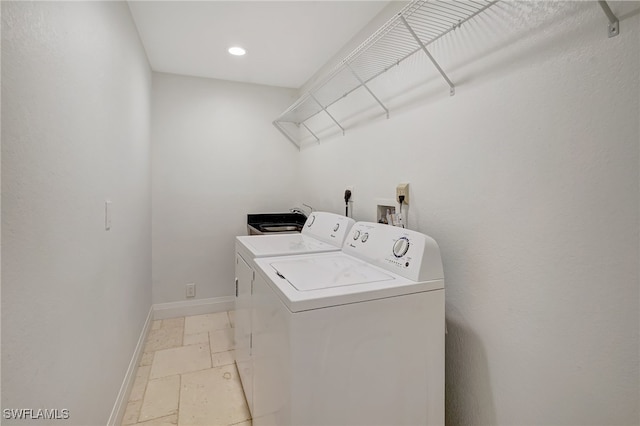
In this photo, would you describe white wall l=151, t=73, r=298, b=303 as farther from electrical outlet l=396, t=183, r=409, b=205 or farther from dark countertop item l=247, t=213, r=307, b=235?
electrical outlet l=396, t=183, r=409, b=205

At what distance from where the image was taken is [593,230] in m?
0.85

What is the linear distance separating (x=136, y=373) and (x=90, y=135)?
64.6 inches

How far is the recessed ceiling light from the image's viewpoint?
2291 millimetres

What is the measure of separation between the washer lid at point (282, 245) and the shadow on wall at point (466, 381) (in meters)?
0.77

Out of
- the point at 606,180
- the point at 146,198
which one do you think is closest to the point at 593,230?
the point at 606,180

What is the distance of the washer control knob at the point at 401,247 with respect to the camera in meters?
1.29

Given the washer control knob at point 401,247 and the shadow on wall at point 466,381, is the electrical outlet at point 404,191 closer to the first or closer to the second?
the washer control knob at point 401,247

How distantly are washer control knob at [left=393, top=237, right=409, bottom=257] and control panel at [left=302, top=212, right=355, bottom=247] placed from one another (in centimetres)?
49

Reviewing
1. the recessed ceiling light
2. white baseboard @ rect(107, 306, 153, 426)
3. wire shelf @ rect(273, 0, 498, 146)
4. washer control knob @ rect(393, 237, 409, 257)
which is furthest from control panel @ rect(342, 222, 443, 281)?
the recessed ceiling light

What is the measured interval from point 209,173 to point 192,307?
4.45ft

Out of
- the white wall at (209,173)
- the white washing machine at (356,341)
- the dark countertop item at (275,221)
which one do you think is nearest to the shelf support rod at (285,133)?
the white wall at (209,173)

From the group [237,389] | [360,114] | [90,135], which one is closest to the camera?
[90,135]

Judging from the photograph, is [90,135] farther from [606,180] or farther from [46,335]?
[606,180]

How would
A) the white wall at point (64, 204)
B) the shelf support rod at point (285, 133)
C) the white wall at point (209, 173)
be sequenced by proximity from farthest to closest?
the shelf support rod at point (285, 133) → the white wall at point (209, 173) → the white wall at point (64, 204)
